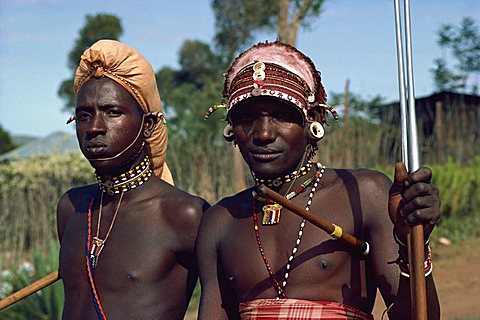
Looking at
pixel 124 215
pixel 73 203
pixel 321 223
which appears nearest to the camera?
pixel 321 223

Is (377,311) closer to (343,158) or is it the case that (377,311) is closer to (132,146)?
(343,158)

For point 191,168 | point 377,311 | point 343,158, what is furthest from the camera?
point 343,158

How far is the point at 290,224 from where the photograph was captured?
2.83 m

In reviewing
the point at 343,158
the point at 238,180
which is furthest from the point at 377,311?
the point at 343,158

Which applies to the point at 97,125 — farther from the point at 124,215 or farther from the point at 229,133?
the point at 229,133

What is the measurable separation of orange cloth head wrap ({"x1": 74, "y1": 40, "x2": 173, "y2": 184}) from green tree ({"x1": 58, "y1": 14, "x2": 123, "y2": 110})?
29.0m

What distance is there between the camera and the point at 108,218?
345cm

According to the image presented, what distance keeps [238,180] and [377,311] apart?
10.3 feet

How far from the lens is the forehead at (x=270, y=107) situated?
2781mm

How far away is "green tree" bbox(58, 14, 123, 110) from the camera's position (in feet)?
106

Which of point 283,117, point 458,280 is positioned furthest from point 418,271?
point 458,280

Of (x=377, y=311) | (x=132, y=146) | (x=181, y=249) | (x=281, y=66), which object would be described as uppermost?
(x=281, y=66)

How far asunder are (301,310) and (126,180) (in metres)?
1.15

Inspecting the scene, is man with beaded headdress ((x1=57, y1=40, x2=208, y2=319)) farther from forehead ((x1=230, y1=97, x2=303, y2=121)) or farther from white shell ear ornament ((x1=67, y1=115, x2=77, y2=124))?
forehead ((x1=230, y1=97, x2=303, y2=121))
